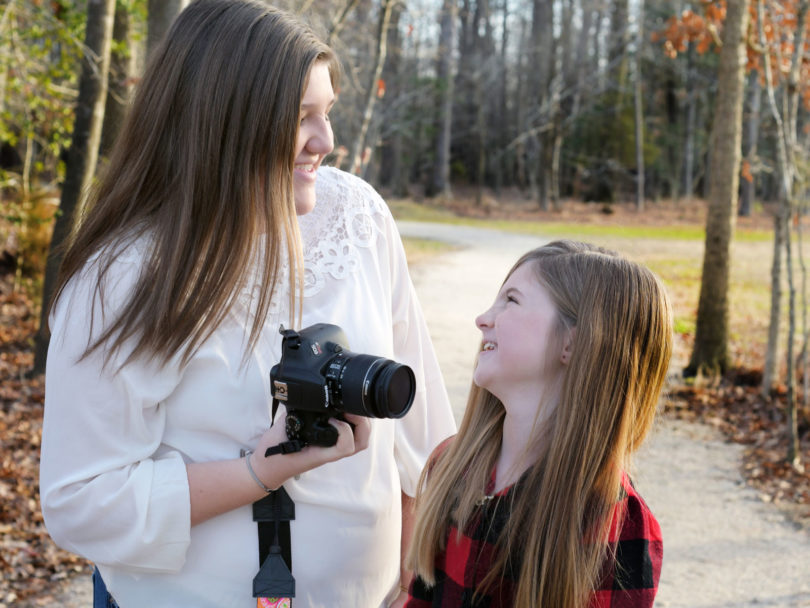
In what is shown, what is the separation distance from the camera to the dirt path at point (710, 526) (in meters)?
4.27

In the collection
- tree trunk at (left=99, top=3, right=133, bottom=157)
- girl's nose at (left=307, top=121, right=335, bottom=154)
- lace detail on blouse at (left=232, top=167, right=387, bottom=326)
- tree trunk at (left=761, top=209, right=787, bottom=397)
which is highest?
tree trunk at (left=99, top=3, right=133, bottom=157)

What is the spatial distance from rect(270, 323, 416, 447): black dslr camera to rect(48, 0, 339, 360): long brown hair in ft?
0.48

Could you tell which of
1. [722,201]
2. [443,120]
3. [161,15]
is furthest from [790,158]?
[443,120]

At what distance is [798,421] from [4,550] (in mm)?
5610

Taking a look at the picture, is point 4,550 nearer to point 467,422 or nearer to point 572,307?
point 467,422

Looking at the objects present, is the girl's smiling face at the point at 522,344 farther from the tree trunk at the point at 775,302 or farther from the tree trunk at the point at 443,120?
the tree trunk at the point at 443,120

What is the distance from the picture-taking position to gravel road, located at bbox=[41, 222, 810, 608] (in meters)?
4.23

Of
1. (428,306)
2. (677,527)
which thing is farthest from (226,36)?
(428,306)

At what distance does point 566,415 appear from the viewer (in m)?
1.74

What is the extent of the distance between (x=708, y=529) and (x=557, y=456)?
379 centimetres

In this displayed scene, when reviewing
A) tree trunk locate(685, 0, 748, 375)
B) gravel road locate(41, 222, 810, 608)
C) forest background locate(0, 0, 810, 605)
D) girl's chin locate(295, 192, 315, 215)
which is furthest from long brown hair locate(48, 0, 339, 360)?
tree trunk locate(685, 0, 748, 375)

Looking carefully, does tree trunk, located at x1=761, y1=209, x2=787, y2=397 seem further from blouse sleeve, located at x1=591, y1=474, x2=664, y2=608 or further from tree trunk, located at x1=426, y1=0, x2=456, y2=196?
tree trunk, located at x1=426, y1=0, x2=456, y2=196

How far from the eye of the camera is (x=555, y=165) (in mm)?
30391

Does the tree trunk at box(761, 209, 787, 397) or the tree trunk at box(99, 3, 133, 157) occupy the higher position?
the tree trunk at box(99, 3, 133, 157)
